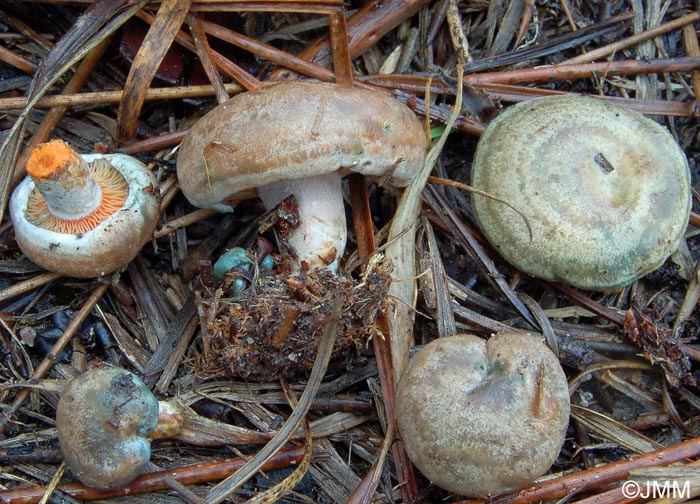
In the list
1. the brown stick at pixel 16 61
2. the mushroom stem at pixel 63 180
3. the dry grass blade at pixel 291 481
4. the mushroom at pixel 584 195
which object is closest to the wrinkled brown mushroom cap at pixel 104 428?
the dry grass blade at pixel 291 481

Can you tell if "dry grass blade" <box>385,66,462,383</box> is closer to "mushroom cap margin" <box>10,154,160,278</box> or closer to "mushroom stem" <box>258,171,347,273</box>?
"mushroom stem" <box>258,171,347,273</box>

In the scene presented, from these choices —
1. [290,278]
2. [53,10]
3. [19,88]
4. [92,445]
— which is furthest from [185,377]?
[53,10]

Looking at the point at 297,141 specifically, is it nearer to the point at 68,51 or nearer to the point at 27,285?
the point at 68,51

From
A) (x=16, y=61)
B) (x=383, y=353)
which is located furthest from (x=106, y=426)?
(x=16, y=61)

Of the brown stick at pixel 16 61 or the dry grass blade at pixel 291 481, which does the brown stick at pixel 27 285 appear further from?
the dry grass blade at pixel 291 481

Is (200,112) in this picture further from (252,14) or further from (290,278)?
(290,278)

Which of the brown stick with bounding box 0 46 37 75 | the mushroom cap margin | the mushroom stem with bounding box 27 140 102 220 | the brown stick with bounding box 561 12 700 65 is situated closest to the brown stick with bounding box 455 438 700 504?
the mushroom cap margin

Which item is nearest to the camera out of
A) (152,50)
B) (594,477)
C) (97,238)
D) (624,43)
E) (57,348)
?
(594,477)
